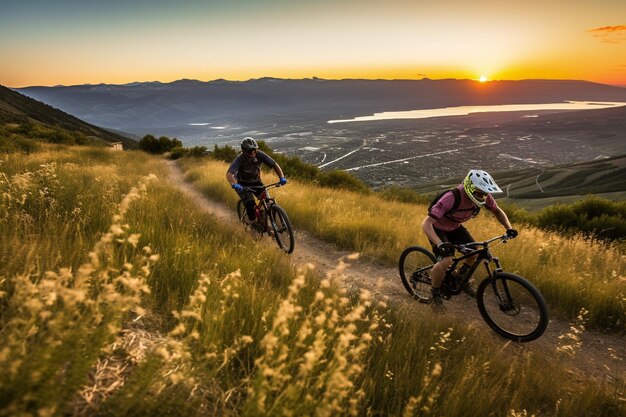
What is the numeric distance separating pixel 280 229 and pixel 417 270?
3757 millimetres

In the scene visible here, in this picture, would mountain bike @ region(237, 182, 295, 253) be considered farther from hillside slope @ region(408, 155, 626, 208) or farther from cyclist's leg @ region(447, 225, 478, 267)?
hillside slope @ region(408, 155, 626, 208)

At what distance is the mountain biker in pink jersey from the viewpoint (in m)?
5.80

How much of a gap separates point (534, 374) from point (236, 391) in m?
3.55

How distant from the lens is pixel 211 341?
3023 millimetres

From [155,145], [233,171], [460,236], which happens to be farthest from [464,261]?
[155,145]

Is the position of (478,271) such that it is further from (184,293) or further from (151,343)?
(151,343)

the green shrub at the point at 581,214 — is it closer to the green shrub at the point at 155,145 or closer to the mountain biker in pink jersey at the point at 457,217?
the mountain biker in pink jersey at the point at 457,217

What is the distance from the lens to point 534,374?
430 centimetres

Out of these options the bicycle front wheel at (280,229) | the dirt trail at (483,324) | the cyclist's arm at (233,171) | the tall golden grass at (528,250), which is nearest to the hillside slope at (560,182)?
the tall golden grass at (528,250)

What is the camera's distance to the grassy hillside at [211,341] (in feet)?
6.38

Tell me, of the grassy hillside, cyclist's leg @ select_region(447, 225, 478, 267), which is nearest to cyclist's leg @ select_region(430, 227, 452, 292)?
cyclist's leg @ select_region(447, 225, 478, 267)

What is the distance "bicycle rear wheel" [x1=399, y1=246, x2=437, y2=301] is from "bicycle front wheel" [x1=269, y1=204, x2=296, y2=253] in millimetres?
2927

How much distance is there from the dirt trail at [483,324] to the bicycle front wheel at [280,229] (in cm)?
31

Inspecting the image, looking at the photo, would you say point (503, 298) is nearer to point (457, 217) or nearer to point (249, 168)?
point (457, 217)
